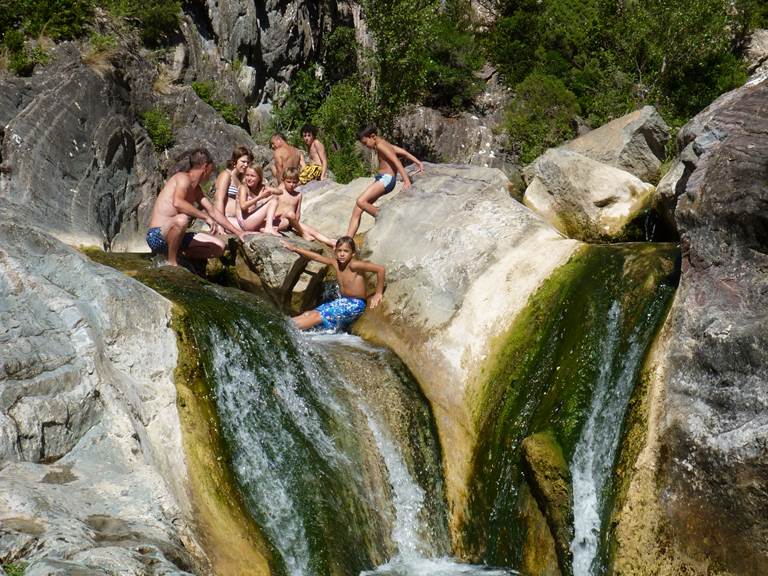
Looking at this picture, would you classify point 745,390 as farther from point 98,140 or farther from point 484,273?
point 98,140

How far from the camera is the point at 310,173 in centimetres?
1568

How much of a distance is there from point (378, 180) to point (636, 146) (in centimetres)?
432

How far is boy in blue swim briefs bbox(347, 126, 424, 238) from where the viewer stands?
12820 millimetres

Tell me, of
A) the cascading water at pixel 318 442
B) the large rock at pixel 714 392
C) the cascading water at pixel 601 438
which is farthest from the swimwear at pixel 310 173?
the large rock at pixel 714 392

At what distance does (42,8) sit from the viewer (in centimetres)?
1648

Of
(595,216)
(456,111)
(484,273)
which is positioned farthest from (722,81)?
(484,273)

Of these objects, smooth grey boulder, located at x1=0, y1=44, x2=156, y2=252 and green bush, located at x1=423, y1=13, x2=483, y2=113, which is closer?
A: smooth grey boulder, located at x1=0, y1=44, x2=156, y2=252

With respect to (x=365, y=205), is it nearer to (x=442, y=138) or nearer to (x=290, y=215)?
(x=290, y=215)

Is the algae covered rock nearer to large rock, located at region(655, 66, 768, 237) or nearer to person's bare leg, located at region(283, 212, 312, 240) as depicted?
large rock, located at region(655, 66, 768, 237)

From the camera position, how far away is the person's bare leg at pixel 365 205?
42.0 feet

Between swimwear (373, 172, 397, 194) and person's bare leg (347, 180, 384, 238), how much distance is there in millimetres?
70

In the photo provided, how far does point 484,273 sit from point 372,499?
3165 mm

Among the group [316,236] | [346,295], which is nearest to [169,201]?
[316,236]

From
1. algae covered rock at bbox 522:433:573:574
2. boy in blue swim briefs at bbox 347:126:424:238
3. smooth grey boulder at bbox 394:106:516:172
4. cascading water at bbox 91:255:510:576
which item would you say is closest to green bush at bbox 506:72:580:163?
smooth grey boulder at bbox 394:106:516:172
